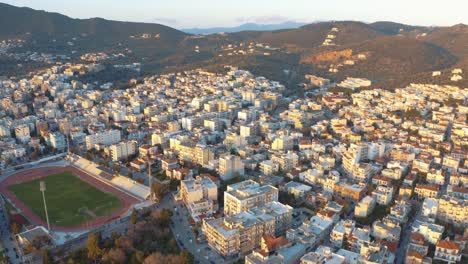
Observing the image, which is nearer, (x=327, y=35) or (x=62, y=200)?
(x=62, y=200)

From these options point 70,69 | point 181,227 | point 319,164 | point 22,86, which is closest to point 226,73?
point 70,69

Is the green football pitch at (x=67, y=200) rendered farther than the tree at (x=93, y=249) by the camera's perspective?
Yes

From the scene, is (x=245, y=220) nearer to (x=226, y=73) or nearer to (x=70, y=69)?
(x=226, y=73)

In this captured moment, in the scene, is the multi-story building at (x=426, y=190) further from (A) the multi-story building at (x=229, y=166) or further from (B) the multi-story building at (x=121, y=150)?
(B) the multi-story building at (x=121, y=150)

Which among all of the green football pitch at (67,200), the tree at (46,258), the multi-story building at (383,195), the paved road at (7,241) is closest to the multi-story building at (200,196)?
the green football pitch at (67,200)

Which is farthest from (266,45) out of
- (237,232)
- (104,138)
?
(237,232)
